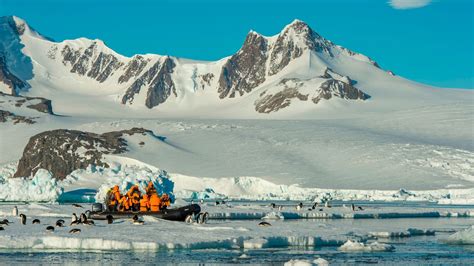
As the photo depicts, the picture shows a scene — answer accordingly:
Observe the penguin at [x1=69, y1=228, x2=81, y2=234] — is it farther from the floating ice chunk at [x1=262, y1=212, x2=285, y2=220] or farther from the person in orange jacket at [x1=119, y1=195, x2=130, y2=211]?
the floating ice chunk at [x1=262, y1=212, x2=285, y2=220]

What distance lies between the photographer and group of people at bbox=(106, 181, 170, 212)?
52.7 meters

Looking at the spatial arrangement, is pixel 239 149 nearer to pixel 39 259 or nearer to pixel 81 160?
pixel 81 160

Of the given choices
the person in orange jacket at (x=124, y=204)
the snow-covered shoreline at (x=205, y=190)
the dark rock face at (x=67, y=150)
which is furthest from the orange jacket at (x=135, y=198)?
the dark rock face at (x=67, y=150)

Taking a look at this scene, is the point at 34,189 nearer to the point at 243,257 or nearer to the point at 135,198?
the point at 135,198

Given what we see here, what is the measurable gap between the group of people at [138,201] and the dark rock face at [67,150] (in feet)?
372

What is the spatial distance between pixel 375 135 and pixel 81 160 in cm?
6420

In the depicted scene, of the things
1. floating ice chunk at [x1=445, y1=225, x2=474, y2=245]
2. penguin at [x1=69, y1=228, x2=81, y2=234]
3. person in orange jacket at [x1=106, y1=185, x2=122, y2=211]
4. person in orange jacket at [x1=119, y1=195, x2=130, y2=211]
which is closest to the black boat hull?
person in orange jacket at [x1=119, y1=195, x2=130, y2=211]

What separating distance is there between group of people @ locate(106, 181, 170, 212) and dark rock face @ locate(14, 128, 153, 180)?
372 feet

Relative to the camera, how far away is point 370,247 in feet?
122

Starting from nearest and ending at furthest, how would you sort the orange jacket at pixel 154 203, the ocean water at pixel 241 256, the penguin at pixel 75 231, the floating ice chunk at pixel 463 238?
the ocean water at pixel 241 256, the penguin at pixel 75 231, the floating ice chunk at pixel 463 238, the orange jacket at pixel 154 203

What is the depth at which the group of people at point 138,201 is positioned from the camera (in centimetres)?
5272

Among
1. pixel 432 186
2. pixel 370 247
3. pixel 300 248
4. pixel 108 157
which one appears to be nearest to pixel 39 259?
pixel 300 248

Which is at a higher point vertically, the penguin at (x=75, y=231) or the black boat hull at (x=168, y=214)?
the black boat hull at (x=168, y=214)

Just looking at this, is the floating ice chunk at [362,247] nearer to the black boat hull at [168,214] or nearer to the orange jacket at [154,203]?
the black boat hull at [168,214]
